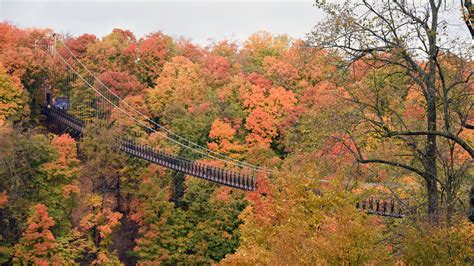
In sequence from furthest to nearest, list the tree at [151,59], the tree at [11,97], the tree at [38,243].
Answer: the tree at [151,59], the tree at [11,97], the tree at [38,243]

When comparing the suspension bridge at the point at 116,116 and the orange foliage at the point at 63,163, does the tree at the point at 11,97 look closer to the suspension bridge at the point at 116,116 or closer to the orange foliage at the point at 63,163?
the suspension bridge at the point at 116,116

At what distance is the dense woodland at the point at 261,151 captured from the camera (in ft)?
34.2

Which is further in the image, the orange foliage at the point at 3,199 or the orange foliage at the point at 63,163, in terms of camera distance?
the orange foliage at the point at 63,163

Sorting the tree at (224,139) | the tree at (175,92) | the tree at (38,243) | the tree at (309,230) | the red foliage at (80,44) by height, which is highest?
the red foliage at (80,44)

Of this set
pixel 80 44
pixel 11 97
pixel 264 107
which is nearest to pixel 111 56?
pixel 80 44

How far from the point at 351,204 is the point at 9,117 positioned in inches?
844

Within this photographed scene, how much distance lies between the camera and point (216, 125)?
33.8 metres

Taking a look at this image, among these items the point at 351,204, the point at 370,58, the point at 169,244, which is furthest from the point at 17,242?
the point at 370,58

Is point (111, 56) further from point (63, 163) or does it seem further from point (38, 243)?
point (38, 243)

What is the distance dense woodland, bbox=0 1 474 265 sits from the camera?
10.4 meters

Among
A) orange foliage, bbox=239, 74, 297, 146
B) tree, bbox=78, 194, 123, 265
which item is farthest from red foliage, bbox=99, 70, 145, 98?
tree, bbox=78, 194, 123, 265

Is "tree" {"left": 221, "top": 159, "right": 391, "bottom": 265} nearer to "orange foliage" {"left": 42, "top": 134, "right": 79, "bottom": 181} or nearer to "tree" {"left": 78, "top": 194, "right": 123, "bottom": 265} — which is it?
"tree" {"left": 78, "top": 194, "right": 123, "bottom": 265}

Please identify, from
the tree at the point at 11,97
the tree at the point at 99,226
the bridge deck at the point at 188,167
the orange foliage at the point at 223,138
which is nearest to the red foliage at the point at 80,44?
the bridge deck at the point at 188,167

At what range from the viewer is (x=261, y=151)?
32.6 m
